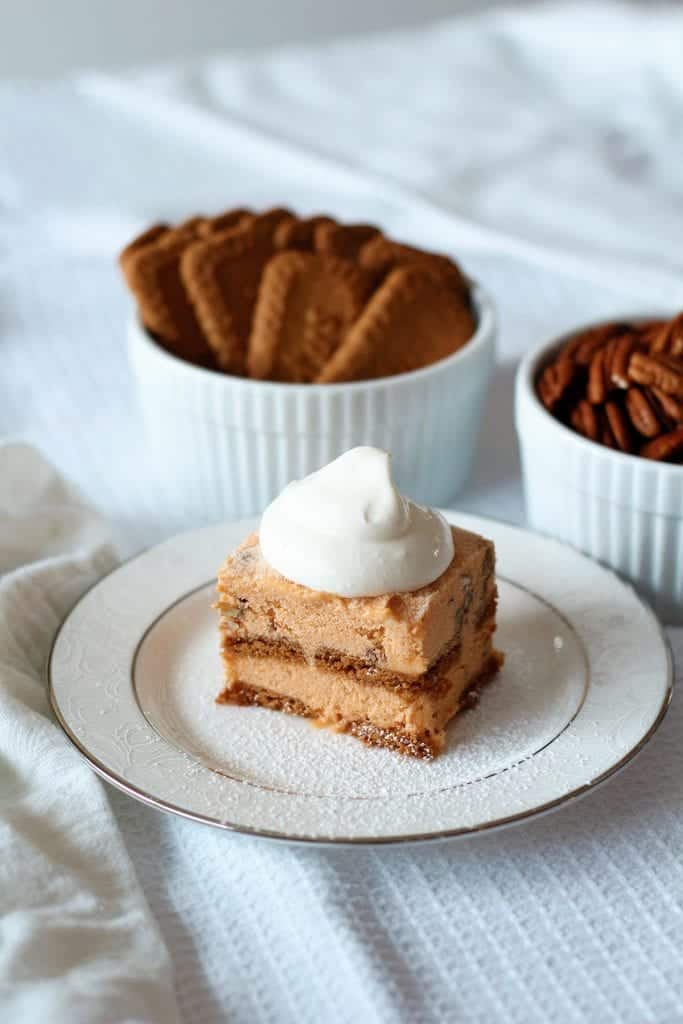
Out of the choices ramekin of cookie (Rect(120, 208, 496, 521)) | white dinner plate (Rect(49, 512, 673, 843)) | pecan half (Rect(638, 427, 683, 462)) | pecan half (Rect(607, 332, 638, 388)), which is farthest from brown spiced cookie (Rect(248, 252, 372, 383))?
pecan half (Rect(638, 427, 683, 462))

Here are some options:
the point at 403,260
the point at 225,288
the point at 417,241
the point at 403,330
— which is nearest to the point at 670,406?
the point at 403,330

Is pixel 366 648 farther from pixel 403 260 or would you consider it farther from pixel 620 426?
pixel 403 260

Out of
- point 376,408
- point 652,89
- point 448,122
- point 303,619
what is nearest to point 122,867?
point 303,619

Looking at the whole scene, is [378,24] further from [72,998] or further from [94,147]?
[72,998]

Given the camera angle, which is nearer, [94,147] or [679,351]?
[679,351]

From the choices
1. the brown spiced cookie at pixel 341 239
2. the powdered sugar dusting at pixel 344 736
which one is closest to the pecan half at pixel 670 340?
the powdered sugar dusting at pixel 344 736

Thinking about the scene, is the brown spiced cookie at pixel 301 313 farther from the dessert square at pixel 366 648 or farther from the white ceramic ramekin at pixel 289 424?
the dessert square at pixel 366 648
